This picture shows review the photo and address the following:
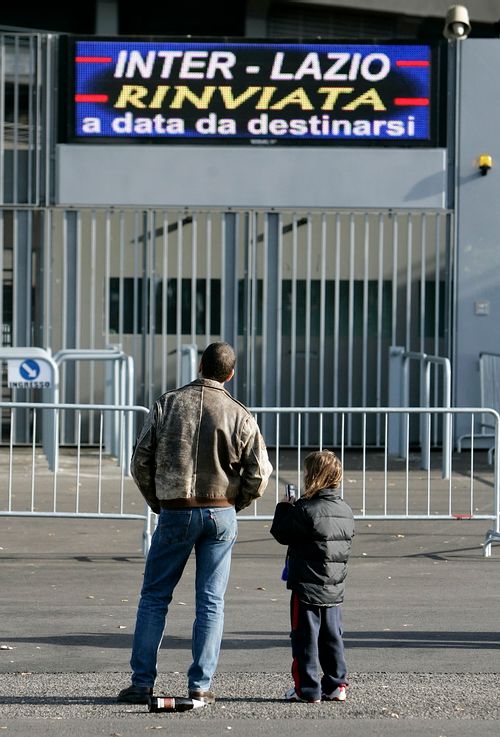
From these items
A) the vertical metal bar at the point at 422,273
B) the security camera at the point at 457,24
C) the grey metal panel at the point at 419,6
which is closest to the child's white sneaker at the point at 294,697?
the vertical metal bar at the point at 422,273

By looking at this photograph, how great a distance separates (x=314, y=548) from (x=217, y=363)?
959 mm

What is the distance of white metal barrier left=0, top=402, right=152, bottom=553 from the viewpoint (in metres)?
10.3

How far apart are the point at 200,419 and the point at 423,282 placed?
1147 centimetres

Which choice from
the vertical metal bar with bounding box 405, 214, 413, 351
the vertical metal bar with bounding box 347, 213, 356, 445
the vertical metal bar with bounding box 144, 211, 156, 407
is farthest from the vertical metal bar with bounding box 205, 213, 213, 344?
the vertical metal bar with bounding box 405, 214, 413, 351

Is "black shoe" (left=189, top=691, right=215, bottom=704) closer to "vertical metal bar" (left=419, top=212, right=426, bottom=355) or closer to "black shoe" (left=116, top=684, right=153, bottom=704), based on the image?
"black shoe" (left=116, top=684, right=153, bottom=704)

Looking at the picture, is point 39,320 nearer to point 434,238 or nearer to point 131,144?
point 131,144

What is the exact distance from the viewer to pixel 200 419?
→ 6.23 m

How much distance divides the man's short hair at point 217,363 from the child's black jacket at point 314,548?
682mm

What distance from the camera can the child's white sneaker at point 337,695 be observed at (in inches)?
249

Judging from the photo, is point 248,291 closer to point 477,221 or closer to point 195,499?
point 477,221

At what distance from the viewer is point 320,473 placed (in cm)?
631

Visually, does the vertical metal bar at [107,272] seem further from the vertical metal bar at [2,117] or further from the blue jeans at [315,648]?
the blue jeans at [315,648]

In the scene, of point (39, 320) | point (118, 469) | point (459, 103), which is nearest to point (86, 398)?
point (39, 320)

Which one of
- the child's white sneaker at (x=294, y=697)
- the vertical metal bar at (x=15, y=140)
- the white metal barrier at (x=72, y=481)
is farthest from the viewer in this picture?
the vertical metal bar at (x=15, y=140)
